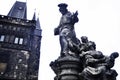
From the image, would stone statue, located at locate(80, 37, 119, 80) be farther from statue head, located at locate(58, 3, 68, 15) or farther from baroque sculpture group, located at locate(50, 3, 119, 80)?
statue head, located at locate(58, 3, 68, 15)

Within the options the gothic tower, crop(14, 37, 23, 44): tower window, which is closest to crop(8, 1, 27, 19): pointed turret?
the gothic tower

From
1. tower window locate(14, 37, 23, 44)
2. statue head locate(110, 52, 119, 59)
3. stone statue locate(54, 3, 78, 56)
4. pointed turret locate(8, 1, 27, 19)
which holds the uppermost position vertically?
pointed turret locate(8, 1, 27, 19)

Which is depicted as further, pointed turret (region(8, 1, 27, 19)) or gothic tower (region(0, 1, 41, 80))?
pointed turret (region(8, 1, 27, 19))

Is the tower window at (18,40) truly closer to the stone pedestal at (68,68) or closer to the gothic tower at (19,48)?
the gothic tower at (19,48)

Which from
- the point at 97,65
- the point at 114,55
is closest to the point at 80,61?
the point at 97,65

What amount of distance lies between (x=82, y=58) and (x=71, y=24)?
114 centimetres

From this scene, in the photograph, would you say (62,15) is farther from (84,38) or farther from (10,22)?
(10,22)

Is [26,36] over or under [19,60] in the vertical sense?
over

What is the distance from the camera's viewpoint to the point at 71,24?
6.03 metres

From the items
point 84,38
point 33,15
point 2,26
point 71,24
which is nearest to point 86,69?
point 84,38

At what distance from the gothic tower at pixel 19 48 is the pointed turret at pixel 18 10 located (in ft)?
4.83

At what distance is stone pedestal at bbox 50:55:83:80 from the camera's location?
5.01 m

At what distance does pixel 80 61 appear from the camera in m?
5.17

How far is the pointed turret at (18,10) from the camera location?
3912 cm
